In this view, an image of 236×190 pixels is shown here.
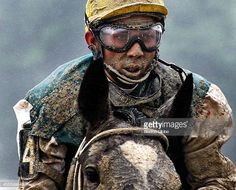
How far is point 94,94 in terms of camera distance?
3783 mm

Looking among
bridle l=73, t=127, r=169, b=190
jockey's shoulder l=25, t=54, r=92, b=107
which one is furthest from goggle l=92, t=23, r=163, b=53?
bridle l=73, t=127, r=169, b=190

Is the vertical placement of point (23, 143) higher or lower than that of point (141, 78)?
lower

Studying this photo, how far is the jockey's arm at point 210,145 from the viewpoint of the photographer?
14.9ft

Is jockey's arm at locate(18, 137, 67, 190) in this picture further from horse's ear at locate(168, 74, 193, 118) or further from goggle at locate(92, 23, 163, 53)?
horse's ear at locate(168, 74, 193, 118)

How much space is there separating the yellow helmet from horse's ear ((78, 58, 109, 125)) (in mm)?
508

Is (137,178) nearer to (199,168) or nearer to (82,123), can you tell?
(82,123)

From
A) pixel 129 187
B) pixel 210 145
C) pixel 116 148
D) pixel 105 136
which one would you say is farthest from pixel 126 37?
pixel 129 187

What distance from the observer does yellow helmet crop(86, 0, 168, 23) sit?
4180 millimetres

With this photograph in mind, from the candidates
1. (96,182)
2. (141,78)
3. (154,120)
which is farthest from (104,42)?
(96,182)

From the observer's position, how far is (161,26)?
170 inches

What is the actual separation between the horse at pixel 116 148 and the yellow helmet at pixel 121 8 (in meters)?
0.51

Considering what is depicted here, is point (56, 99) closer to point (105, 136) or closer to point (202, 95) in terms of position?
point (105, 136)

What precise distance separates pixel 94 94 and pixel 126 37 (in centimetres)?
50

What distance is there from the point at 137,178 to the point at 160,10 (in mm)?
1151
